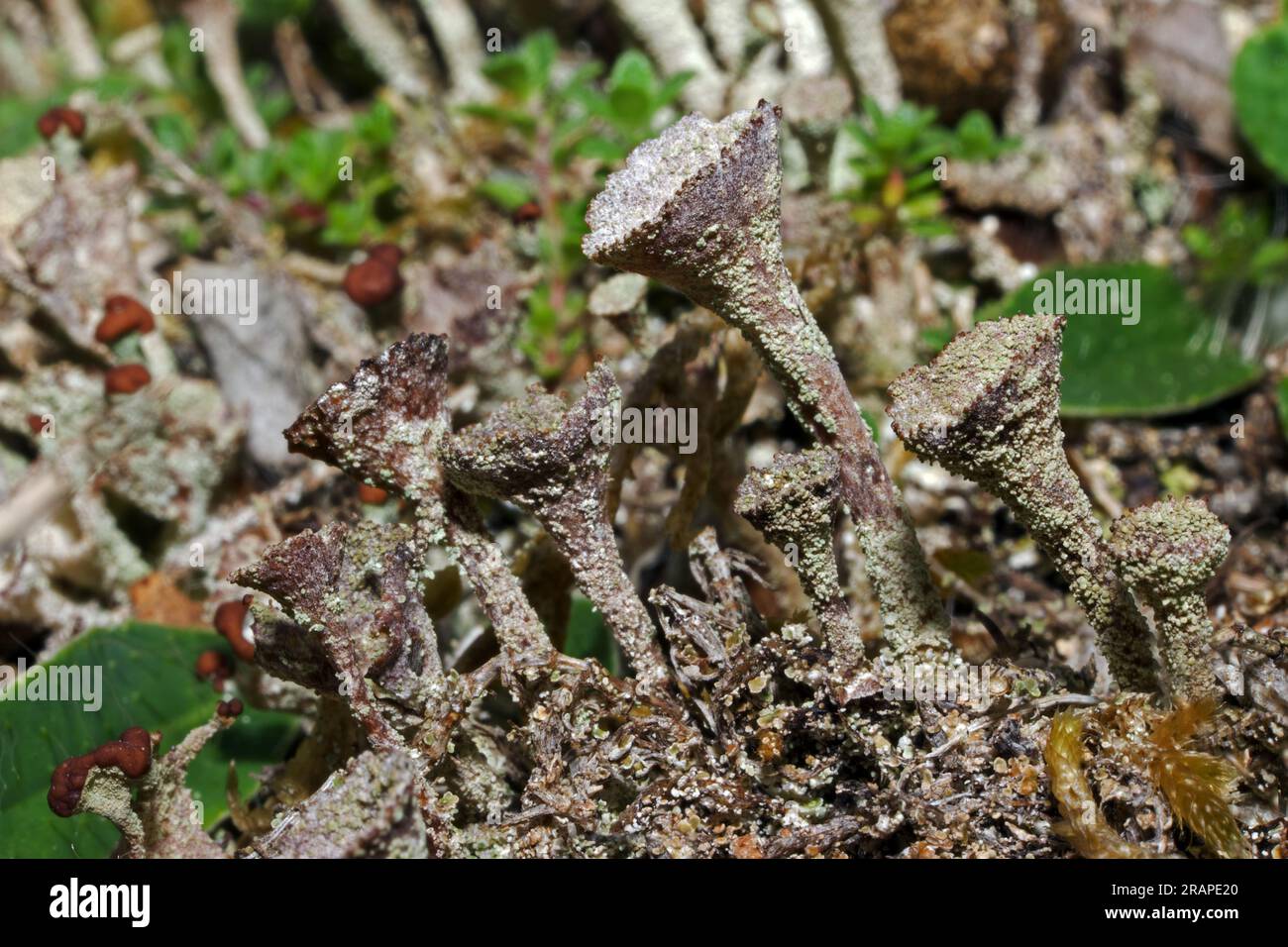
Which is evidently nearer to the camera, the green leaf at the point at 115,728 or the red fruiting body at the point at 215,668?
the green leaf at the point at 115,728

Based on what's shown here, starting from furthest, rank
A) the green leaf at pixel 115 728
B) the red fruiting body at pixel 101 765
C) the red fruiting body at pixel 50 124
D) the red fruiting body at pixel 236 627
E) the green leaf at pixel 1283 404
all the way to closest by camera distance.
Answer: the red fruiting body at pixel 50 124, the green leaf at pixel 1283 404, the red fruiting body at pixel 236 627, the green leaf at pixel 115 728, the red fruiting body at pixel 101 765

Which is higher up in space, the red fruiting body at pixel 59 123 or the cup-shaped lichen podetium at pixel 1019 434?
the red fruiting body at pixel 59 123

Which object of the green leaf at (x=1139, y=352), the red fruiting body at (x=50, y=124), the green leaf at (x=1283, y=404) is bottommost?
the green leaf at (x=1283, y=404)

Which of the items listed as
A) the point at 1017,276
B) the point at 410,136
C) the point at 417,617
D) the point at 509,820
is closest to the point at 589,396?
the point at 417,617

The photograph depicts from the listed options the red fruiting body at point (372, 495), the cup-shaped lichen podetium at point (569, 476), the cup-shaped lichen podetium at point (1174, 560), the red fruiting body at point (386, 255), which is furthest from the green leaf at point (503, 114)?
the cup-shaped lichen podetium at point (1174, 560)

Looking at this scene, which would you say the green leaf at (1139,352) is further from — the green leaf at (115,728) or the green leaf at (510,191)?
the green leaf at (115,728)

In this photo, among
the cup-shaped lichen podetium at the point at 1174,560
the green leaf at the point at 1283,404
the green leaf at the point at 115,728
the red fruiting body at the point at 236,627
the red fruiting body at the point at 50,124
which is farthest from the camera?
the red fruiting body at the point at 50,124

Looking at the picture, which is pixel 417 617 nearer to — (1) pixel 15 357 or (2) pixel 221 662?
(2) pixel 221 662
